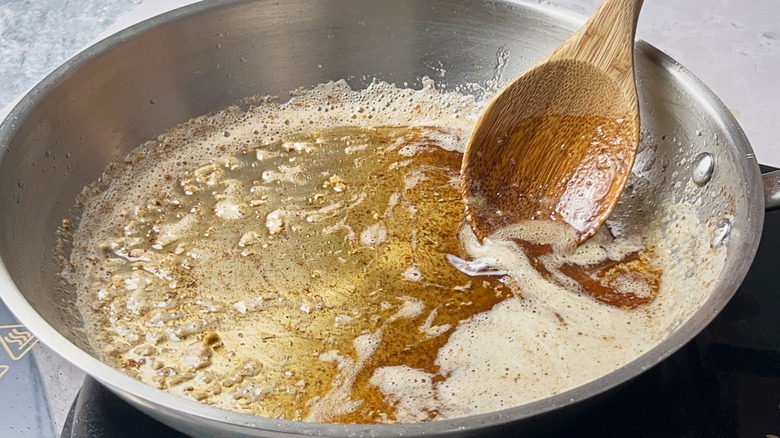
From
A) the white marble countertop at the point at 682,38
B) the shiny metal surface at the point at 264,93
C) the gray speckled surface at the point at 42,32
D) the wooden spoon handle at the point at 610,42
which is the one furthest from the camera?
the gray speckled surface at the point at 42,32

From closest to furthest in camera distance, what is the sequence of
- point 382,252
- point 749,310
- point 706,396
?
point 706,396
point 749,310
point 382,252

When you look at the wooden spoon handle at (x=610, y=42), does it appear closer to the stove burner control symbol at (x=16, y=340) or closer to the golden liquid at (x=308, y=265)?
the golden liquid at (x=308, y=265)

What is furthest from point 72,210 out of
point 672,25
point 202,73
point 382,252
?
point 672,25

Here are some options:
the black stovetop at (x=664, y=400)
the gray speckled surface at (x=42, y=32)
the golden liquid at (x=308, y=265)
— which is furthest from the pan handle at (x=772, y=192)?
the gray speckled surface at (x=42, y=32)

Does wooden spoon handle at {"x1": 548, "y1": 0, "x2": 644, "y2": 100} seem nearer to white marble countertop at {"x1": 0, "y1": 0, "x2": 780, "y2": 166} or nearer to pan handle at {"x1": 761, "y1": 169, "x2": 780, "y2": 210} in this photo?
pan handle at {"x1": 761, "y1": 169, "x2": 780, "y2": 210}

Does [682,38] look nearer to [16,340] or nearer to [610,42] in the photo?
[610,42]

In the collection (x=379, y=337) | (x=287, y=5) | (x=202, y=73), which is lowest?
(x=379, y=337)

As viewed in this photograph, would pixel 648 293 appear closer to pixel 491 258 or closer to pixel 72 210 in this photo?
pixel 491 258
